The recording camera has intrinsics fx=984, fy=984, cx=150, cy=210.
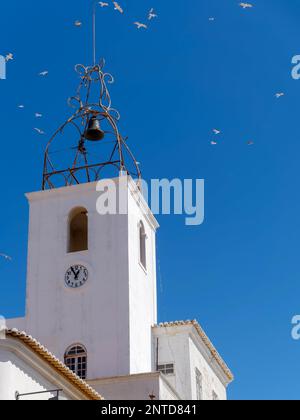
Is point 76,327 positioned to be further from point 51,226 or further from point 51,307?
point 51,226

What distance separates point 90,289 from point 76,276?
2.17 ft

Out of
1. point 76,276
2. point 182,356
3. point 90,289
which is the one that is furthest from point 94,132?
point 182,356

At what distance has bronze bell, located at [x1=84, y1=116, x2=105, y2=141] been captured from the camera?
106ft

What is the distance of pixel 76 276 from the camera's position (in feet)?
103

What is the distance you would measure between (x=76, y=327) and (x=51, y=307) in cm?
112

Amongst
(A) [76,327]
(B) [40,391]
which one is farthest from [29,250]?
(B) [40,391]

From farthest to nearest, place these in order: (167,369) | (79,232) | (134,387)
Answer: (79,232)
(167,369)
(134,387)

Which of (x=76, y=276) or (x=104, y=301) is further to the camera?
(x=76, y=276)

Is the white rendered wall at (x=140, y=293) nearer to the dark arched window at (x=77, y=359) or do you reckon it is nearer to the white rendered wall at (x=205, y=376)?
the white rendered wall at (x=205, y=376)

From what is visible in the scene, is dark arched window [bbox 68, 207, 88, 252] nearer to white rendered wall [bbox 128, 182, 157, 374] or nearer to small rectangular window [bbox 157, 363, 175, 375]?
white rendered wall [bbox 128, 182, 157, 374]

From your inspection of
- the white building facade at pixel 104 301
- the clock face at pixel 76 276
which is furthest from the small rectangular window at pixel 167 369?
the clock face at pixel 76 276

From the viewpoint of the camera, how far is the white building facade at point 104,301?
98.6 feet

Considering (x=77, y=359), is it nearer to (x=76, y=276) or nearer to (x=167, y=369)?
(x=76, y=276)

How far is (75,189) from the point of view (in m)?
32.7
